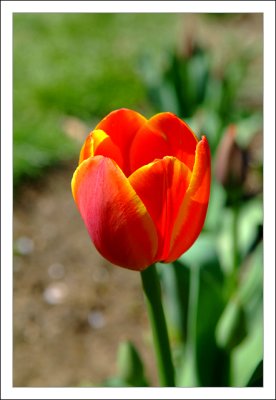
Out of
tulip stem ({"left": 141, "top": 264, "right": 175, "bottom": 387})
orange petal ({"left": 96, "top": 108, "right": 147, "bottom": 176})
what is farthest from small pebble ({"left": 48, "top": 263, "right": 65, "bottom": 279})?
orange petal ({"left": 96, "top": 108, "right": 147, "bottom": 176})

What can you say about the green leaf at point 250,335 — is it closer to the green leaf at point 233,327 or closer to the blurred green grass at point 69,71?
the green leaf at point 233,327

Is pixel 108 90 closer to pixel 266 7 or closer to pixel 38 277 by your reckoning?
pixel 38 277

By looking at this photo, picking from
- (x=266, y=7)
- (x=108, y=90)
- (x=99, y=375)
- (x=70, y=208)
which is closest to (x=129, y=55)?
(x=108, y=90)

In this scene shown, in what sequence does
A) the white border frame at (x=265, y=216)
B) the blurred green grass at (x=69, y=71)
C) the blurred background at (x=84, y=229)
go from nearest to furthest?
1. the white border frame at (x=265, y=216)
2. the blurred background at (x=84, y=229)
3. the blurred green grass at (x=69, y=71)

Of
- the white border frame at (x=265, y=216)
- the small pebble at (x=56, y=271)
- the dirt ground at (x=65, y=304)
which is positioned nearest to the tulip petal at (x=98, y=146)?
the white border frame at (x=265, y=216)

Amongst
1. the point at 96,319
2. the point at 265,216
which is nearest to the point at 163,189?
the point at 265,216

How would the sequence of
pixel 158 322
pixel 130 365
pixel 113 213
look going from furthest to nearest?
pixel 130 365
pixel 158 322
pixel 113 213

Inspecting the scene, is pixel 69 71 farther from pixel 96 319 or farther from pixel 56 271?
pixel 96 319
